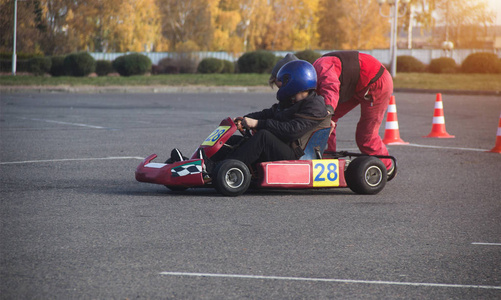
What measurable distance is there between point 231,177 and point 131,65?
102 ft

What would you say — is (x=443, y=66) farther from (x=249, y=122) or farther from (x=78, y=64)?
(x=249, y=122)

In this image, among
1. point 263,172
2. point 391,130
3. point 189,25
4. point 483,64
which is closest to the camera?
point 263,172

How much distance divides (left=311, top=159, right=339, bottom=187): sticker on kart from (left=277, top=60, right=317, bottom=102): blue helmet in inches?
27.0

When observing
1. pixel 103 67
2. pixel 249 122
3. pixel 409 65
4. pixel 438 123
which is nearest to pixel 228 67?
pixel 103 67

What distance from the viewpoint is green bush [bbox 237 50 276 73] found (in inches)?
1527

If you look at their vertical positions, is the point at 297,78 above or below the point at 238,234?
above

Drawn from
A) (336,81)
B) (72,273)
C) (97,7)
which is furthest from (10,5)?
(72,273)

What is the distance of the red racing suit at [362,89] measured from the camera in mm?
6879

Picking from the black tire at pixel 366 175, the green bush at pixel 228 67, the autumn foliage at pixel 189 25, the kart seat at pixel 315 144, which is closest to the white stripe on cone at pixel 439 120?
the black tire at pixel 366 175

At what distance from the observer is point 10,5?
2789 centimetres

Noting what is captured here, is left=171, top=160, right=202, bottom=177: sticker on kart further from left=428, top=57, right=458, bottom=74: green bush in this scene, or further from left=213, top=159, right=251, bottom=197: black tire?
left=428, top=57, right=458, bottom=74: green bush

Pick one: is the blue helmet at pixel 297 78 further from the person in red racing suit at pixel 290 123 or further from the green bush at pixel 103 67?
the green bush at pixel 103 67

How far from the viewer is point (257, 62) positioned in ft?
128

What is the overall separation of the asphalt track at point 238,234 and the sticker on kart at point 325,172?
0.49 feet
